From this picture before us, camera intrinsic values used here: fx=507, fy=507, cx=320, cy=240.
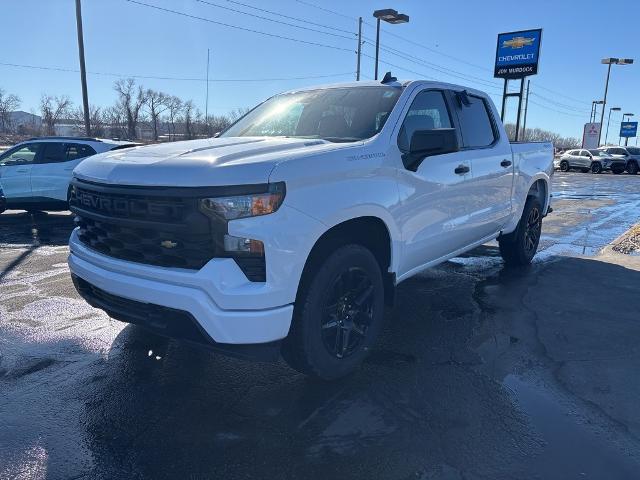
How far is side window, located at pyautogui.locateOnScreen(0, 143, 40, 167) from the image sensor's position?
1016 centimetres

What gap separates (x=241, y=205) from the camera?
8.80 feet

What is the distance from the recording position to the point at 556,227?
10.2m

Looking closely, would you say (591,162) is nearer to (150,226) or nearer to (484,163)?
(484,163)

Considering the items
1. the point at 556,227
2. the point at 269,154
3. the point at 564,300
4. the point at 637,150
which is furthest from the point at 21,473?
the point at 637,150

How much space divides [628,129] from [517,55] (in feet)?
169

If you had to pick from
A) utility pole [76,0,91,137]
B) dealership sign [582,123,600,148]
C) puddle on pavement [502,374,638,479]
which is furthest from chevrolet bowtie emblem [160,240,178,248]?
dealership sign [582,123,600,148]

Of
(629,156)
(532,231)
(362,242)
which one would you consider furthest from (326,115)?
(629,156)

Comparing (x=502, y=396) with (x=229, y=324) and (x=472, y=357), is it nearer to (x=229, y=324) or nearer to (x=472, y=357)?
(x=472, y=357)

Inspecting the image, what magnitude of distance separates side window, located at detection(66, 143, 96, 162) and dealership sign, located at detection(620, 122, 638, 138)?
251 feet

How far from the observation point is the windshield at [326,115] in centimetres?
385

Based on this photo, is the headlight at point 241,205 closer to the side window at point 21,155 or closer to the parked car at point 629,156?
the side window at point 21,155

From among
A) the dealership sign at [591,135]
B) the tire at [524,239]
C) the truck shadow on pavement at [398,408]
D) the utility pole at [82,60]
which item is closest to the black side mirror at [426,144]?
the truck shadow on pavement at [398,408]

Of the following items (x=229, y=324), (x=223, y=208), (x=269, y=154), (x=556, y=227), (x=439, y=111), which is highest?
(x=439, y=111)

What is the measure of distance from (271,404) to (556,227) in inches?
345
